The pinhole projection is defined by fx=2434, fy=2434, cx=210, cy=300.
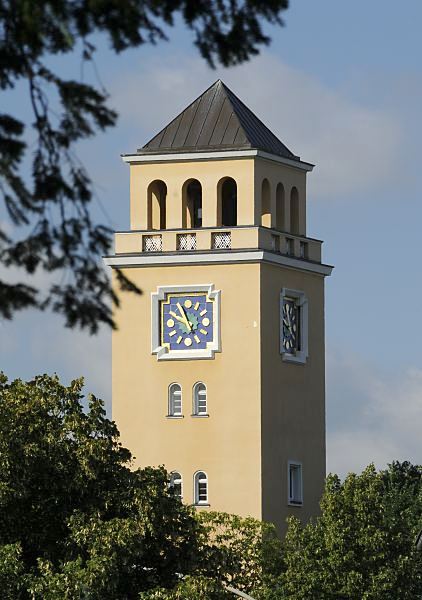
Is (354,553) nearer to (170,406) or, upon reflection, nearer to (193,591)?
(193,591)

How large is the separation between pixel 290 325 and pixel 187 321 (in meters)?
3.17

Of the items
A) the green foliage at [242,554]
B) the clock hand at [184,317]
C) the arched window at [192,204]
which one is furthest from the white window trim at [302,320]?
the green foliage at [242,554]

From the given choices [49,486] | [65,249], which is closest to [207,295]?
[49,486]

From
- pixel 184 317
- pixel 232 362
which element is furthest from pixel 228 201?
pixel 232 362

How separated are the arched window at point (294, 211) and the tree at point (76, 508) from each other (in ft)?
77.2

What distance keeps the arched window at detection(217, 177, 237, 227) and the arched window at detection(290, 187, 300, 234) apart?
237 centimetres

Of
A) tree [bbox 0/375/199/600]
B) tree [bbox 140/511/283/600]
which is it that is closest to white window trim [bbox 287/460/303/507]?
tree [bbox 140/511/283/600]

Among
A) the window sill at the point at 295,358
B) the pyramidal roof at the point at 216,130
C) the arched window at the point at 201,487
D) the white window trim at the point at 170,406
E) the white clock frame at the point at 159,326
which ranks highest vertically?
the pyramidal roof at the point at 216,130

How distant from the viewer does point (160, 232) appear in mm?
73625

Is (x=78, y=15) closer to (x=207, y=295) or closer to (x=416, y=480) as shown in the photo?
(x=207, y=295)

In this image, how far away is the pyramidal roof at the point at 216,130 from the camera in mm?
74125

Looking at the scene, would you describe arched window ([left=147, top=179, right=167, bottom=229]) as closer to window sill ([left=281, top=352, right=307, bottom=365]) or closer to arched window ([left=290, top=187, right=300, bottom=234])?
arched window ([left=290, top=187, right=300, bottom=234])

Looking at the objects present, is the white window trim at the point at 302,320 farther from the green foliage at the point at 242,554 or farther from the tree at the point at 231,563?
the green foliage at the point at 242,554

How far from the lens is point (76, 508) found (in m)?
50.9
